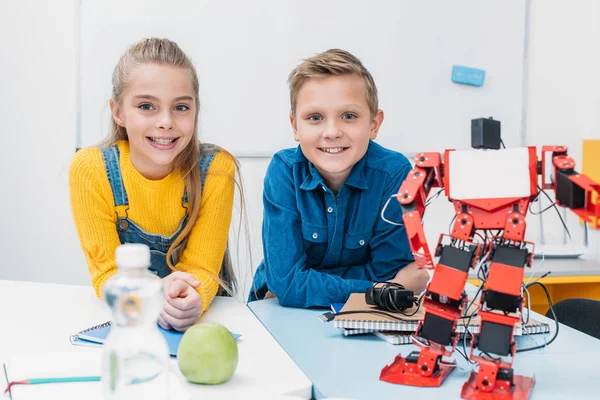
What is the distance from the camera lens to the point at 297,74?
1388mm

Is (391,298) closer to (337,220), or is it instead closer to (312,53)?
(337,220)

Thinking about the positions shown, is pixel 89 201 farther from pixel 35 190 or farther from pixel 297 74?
pixel 35 190

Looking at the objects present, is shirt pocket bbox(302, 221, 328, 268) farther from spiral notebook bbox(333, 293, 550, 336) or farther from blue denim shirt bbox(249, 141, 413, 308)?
spiral notebook bbox(333, 293, 550, 336)

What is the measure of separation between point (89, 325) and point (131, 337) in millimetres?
471

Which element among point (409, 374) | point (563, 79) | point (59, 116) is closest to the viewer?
point (409, 374)

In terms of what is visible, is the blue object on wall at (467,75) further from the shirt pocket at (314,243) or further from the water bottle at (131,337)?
the water bottle at (131,337)

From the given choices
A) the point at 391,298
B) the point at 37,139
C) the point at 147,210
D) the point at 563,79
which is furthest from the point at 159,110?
the point at 563,79

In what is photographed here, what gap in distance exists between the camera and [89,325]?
3.48ft

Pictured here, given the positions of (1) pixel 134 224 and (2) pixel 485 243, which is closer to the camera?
(2) pixel 485 243

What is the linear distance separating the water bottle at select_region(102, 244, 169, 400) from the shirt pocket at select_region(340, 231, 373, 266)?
80 centimetres

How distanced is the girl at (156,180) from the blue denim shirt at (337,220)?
122 mm

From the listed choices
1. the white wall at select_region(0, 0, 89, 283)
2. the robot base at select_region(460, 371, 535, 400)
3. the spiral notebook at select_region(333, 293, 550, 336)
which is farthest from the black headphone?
the white wall at select_region(0, 0, 89, 283)

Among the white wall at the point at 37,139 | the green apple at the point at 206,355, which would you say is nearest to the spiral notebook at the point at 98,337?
the green apple at the point at 206,355

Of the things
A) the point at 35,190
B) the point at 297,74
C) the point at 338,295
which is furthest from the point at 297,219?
the point at 35,190
